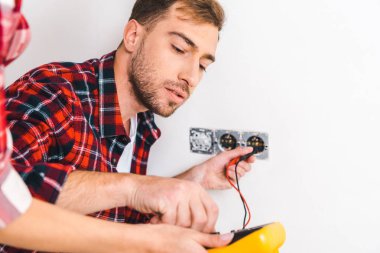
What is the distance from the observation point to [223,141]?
4.00ft

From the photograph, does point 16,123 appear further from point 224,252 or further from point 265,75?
point 265,75

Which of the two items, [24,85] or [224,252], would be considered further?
[24,85]

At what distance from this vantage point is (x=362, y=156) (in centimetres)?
105

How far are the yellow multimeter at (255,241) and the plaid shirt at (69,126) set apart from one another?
31 centimetres

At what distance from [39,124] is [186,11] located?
46 centimetres

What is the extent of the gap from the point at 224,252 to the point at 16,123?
1.58ft

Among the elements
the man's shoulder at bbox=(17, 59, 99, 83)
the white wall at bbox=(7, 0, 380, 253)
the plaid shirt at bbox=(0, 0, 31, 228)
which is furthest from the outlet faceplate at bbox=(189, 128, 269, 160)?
the plaid shirt at bbox=(0, 0, 31, 228)

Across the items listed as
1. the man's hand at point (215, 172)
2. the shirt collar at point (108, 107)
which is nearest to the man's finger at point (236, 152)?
the man's hand at point (215, 172)

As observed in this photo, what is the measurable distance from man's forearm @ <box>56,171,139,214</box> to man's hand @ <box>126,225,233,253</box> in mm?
126

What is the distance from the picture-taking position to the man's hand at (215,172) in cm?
119

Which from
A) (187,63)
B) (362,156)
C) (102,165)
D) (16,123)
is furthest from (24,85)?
(362,156)

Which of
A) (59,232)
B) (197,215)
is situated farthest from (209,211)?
(59,232)

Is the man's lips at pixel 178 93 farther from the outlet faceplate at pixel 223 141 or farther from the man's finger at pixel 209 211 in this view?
the man's finger at pixel 209 211

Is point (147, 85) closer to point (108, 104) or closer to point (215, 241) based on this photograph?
point (108, 104)
